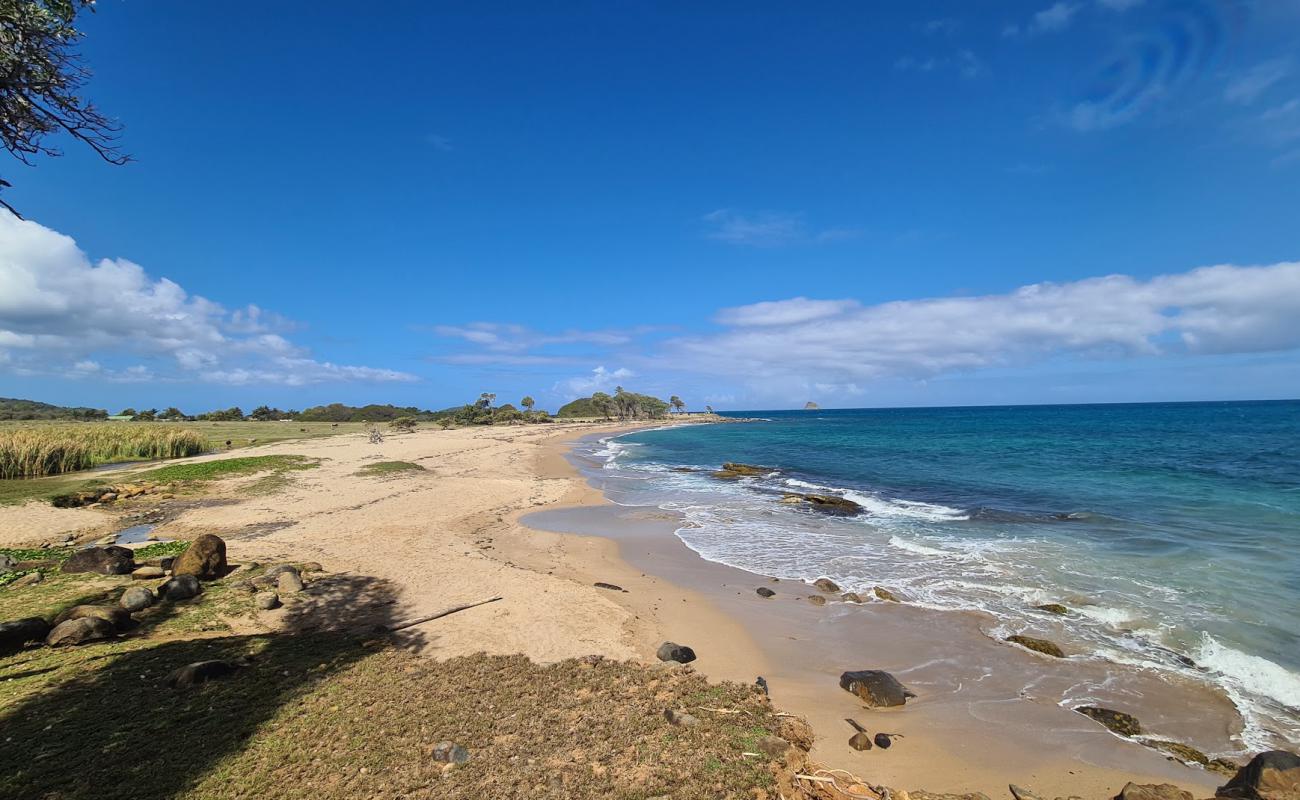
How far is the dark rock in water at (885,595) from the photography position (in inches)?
470

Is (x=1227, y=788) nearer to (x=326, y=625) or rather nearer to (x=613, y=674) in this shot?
(x=613, y=674)

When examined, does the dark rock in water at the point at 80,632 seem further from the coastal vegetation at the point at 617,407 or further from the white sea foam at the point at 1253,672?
the coastal vegetation at the point at 617,407

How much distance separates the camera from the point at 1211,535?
651 inches

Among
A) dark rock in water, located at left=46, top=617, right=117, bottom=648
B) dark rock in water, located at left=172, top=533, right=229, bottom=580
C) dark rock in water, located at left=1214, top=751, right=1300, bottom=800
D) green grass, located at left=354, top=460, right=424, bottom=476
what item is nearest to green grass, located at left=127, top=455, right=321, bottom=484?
green grass, located at left=354, top=460, right=424, bottom=476

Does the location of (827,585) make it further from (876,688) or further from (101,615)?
(101,615)

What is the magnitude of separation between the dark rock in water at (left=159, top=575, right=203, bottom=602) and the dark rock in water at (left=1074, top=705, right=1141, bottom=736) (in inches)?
590

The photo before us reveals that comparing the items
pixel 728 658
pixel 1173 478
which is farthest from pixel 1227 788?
pixel 1173 478

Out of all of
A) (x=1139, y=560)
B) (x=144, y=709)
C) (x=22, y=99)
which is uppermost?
(x=22, y=99)

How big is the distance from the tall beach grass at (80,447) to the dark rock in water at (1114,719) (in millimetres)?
37694

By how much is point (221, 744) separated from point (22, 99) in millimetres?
8430

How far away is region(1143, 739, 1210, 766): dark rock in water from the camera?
6406mm

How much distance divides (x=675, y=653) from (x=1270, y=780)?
6686 mm

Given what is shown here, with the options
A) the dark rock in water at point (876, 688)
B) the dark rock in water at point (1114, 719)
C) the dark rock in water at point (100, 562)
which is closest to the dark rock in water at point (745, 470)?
the dark rock in water at point (876, 688)

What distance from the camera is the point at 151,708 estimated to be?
6020 mm
